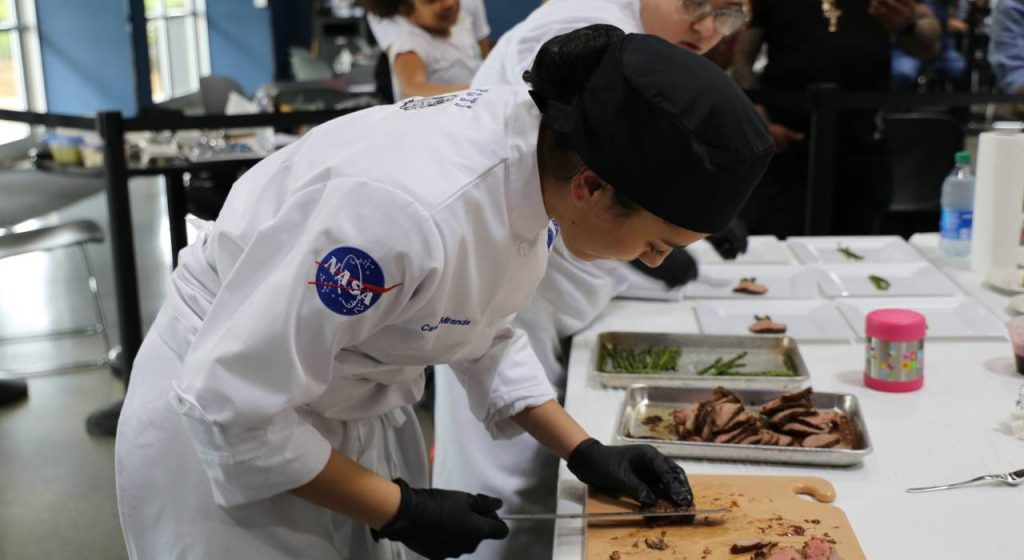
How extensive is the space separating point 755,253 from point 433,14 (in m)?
1.49

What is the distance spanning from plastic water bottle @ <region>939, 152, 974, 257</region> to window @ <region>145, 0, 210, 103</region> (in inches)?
333

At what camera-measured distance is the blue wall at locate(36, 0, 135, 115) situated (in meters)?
8.55

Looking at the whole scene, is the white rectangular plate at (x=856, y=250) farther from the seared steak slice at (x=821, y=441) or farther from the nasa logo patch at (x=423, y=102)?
the nasa logo patch at (x=423, y=102)

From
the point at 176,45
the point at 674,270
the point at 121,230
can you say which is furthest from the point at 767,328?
the point at 176,45

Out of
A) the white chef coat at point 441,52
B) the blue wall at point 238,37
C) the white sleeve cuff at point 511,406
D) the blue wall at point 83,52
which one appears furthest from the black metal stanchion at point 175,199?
the blue wall at point 238,37

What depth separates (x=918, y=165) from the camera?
4090 millimetres

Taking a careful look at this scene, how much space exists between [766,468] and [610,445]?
0.21 metres

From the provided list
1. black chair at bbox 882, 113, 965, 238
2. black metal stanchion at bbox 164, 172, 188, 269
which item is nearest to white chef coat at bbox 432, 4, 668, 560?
black metal stanchion at bbox 164, 172, 188, 269

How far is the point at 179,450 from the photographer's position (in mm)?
1292

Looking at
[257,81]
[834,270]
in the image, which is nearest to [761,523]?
[834,270]

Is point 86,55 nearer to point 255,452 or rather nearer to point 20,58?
point 20,58

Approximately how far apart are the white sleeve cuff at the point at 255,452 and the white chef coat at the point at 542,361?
712 mm

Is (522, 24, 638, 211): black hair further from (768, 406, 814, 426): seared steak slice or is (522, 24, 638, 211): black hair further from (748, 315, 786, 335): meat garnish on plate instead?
(748, 315, 786, 335): meat garnish on plate

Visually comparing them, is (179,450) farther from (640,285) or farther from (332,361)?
(640,285)
